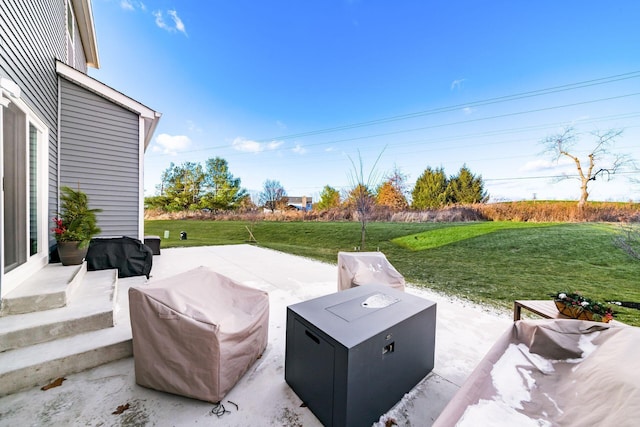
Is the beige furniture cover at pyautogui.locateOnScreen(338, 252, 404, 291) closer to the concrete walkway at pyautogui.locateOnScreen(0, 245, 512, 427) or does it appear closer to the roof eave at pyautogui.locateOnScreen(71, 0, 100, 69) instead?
the concrete walkway at pyautogui.locateOnScreen(0, 245, 512, 427)

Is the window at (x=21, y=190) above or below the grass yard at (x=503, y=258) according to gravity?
above

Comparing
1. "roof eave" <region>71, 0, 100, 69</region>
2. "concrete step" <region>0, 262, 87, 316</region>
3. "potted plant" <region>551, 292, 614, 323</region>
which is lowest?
"concrete step" <region>0, 262, 87, 316</region>

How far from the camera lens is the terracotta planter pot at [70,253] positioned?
3281 mm

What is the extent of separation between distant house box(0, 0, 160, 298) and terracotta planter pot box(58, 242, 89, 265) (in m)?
0.22

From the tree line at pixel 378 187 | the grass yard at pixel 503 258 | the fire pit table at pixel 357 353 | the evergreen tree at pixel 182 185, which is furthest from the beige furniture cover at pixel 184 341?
the evergreen tree at pixel 182 185

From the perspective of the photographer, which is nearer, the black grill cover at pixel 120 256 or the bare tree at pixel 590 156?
the black grill cover at pixel 120 256

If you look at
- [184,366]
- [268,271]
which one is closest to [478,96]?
[268,271]

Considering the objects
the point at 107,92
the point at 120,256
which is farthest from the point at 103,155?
the point at 120,256

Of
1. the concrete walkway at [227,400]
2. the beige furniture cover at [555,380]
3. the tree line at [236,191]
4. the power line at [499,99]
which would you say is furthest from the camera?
the tree line at [236,191]

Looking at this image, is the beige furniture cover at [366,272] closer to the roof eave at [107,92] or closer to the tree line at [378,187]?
the tree line at [378,187]

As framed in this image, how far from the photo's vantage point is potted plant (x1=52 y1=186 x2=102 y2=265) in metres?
3.30

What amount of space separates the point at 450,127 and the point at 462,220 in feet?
19.5

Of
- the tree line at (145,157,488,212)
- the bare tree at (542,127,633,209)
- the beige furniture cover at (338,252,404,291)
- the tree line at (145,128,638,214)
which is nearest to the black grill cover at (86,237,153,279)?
the beige furniture cover at (338,252,404,291)

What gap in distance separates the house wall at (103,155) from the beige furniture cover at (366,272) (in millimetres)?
4465
